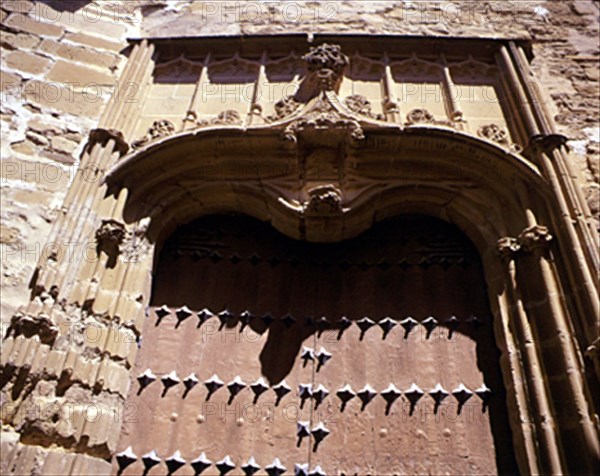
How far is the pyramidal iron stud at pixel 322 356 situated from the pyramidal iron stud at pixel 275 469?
24.5 inches

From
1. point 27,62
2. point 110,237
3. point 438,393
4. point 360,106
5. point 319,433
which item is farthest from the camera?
point 27,62

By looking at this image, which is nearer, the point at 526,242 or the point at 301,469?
the point at 301,469

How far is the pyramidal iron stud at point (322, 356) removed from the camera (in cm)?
348

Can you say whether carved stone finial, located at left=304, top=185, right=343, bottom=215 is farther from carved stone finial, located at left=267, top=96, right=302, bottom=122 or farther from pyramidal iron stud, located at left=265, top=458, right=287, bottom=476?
pyramidal iron stud, located at left=265, top=458, right=287, bottom=476

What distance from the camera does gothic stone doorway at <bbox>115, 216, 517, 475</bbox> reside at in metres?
3.14

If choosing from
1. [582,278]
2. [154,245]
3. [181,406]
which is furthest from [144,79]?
[582,278]

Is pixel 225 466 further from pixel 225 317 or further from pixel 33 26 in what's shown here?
pixel 33 26

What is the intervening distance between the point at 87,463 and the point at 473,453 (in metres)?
Result: 2.02

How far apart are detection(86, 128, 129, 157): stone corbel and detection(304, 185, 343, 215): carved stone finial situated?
4.32ft

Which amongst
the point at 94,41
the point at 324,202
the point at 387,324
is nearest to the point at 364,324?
the point at 387,324

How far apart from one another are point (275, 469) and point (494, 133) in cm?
264

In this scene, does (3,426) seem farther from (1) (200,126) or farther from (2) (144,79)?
(2) (144,79)

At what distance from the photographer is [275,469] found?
306cm

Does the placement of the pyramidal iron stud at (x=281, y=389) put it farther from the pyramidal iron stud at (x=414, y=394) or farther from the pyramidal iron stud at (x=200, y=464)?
the pyramidal iron stud at (x=414, y=394)
